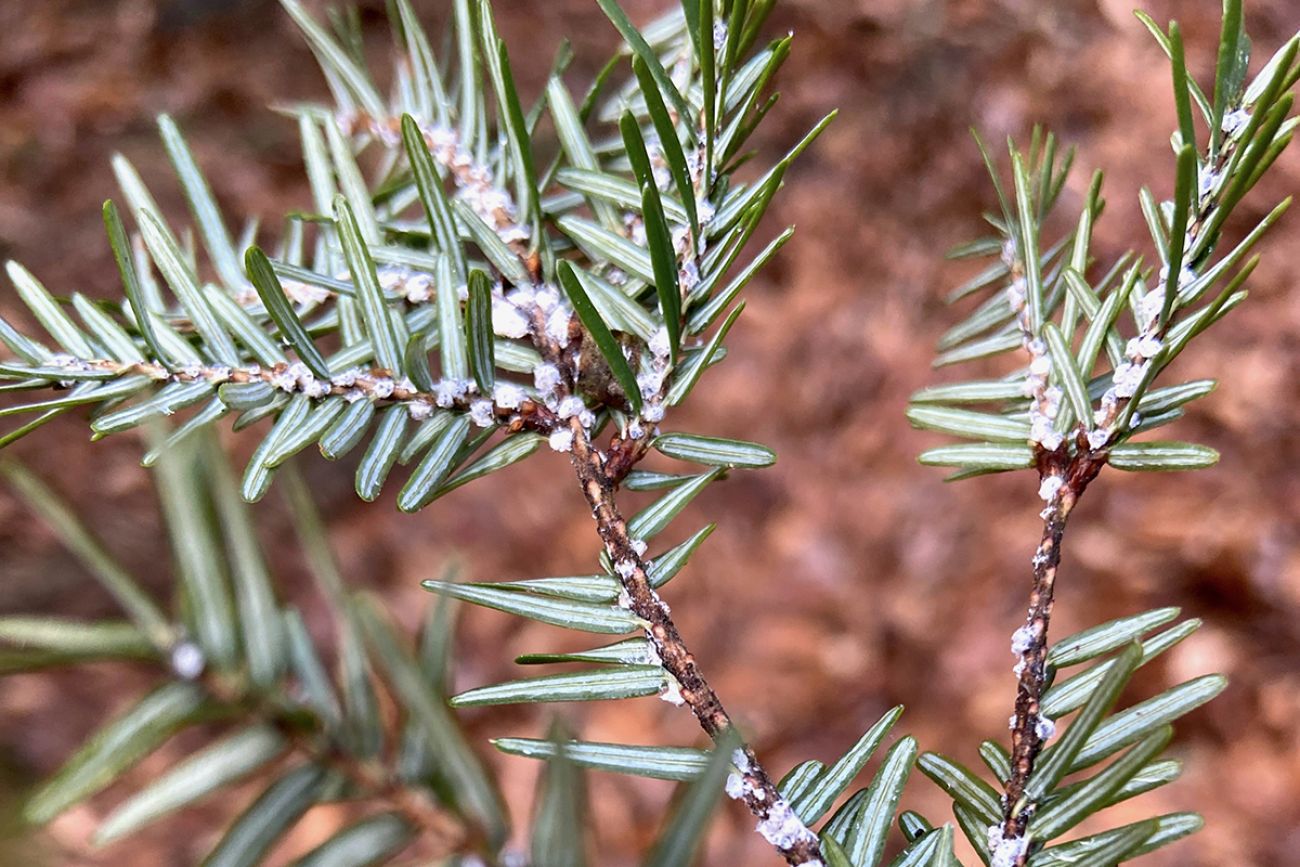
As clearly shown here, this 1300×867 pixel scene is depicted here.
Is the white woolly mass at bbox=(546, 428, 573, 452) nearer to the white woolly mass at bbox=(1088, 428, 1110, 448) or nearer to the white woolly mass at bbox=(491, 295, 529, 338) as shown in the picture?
the white woolly mass at bbox=(491, 295, 529, 338)

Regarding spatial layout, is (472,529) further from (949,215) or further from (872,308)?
(949,215)

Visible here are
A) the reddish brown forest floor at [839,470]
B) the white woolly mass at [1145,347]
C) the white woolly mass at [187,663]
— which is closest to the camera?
the white woolly mass at [1145,347]

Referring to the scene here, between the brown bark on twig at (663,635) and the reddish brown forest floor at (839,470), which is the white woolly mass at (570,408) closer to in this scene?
the brown bark on twig at (663,635)

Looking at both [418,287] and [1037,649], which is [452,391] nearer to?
[418,287]

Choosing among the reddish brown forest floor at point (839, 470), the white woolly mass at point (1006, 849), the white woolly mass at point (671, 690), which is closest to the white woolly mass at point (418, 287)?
the white woolly mass at point (671, 690)

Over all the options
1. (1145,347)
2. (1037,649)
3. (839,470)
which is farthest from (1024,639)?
(839,470)
